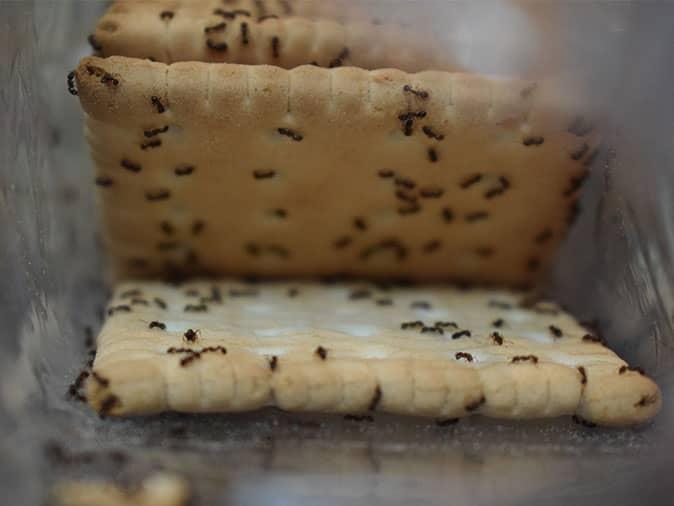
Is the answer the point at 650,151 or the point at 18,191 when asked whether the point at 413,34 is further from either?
the point at 18,191

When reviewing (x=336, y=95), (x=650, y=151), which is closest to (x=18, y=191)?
(x=336, y=95)

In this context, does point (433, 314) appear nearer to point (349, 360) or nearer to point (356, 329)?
point (356, 329)

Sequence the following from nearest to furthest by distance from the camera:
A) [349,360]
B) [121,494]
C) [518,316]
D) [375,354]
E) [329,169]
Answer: [121,494]
[349,360]
[375,354]
[329,169]
[518,316]

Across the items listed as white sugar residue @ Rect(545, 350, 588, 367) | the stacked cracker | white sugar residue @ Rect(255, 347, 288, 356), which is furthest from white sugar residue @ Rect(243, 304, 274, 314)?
white sugar residue @ Rect(545, 350, 588, 367)

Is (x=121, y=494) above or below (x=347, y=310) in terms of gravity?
below

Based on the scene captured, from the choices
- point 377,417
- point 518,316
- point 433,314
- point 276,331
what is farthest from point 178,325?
point 518,316

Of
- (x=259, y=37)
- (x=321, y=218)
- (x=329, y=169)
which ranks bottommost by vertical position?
(x=321, y=218)

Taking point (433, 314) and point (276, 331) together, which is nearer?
point (276, 331)
